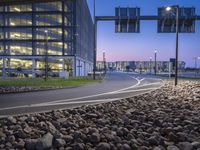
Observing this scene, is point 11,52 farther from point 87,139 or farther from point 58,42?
point 87,139

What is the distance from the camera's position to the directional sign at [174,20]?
3834 centimetres

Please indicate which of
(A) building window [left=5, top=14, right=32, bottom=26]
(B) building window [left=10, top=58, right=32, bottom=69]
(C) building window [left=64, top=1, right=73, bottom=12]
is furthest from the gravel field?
(A) building window [left=5, top=14, right=32, bottom=26]

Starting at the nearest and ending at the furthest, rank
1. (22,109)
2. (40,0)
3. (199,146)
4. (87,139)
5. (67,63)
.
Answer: (199,146)
(87,139)
(22,109)
(40,0)
(67,63)

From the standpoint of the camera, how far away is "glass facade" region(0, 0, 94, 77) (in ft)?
244

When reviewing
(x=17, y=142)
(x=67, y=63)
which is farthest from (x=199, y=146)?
(x=67, y=63)

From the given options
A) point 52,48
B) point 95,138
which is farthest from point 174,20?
→ point 52,48

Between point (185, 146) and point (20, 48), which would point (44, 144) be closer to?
point (185, 146)

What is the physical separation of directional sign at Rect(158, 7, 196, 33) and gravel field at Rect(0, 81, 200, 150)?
28.5 m

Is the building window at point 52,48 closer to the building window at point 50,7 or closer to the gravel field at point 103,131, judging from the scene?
the building window at point 50,7

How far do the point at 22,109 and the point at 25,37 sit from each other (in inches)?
2634

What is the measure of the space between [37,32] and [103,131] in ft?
232

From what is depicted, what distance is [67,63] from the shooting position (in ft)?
243

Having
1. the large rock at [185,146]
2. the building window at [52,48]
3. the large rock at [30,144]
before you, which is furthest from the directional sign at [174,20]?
the building window at [52,48]

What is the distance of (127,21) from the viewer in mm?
39406
